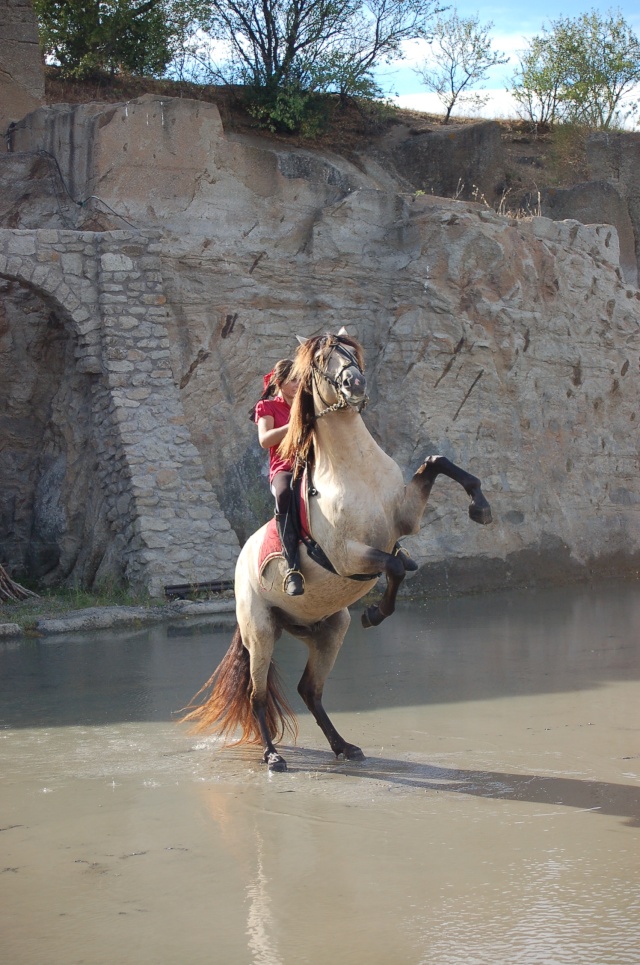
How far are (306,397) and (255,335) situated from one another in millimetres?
8111

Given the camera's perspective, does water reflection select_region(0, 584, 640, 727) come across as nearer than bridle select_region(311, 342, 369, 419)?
No

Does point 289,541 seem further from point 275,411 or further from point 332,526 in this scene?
point 275,411

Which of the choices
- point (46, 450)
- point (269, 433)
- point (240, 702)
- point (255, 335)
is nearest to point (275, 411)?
point (269, 433)

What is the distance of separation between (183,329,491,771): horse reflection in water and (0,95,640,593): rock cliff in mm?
5887

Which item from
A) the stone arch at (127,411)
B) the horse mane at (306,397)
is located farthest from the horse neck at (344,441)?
the stone arch at (127,411)

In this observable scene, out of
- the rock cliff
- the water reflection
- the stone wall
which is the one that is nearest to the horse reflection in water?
the water reflection

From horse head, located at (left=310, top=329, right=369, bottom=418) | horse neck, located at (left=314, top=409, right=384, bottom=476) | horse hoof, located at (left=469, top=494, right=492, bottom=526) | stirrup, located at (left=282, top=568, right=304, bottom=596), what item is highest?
horse head, located at (left=310, top=329, right=369, bottom=418)

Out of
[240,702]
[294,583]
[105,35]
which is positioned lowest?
[240,702]

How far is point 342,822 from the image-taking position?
4.55m

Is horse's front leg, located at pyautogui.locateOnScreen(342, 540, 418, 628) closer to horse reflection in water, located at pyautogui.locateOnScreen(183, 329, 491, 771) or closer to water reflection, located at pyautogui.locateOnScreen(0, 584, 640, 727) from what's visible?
horse reflection in water, located at pyautogui.locateOnScreen(183, 329, 491, 771)

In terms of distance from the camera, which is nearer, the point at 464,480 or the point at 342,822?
the point at 342,822

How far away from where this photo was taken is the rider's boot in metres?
5.32

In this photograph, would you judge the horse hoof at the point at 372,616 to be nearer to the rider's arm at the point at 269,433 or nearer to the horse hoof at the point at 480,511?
the horse hoof at the point at 480,511

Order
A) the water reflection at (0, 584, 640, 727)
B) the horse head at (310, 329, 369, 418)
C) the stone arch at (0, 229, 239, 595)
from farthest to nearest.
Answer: the stone arch at (0, 229, 239, 595) < the water reflection at (0, 584, 640, 727) < the horse head at (310, 329, 369, 418)
